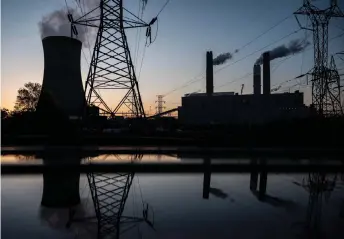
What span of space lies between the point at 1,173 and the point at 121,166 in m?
2.19

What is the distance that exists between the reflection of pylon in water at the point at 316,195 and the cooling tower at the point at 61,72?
1929 cm

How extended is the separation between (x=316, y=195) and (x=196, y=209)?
1989mm

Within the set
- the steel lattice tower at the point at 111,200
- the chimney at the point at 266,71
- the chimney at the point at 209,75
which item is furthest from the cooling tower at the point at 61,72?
the chimney at the point at 209,75

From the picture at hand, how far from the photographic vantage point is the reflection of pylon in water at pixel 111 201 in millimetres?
3642

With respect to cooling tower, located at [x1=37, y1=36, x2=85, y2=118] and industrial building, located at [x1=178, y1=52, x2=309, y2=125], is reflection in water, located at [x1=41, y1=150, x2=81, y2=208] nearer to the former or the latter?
cooling tower, located at [x1=37, y1=36, x2=85, y2=118]

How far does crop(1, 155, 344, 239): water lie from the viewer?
3475 millimetres

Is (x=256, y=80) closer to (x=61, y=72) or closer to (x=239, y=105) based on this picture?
(x=239, y=105)

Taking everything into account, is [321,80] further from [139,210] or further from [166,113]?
[166,113]

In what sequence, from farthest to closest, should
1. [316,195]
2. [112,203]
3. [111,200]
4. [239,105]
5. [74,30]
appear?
1. [239,105]
2. [74,30]
3. [316,195]
4. [111,200]
5. [112,203]

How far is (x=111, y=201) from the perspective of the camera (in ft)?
15.8

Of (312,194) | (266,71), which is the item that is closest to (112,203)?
(312,194)

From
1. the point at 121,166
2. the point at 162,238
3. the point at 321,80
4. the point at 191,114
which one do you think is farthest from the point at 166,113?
the point at 162,238

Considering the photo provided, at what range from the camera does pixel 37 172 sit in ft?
22.8

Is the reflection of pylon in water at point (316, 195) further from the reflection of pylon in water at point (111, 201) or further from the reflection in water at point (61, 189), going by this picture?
the reflection in water at point (61, 189)
